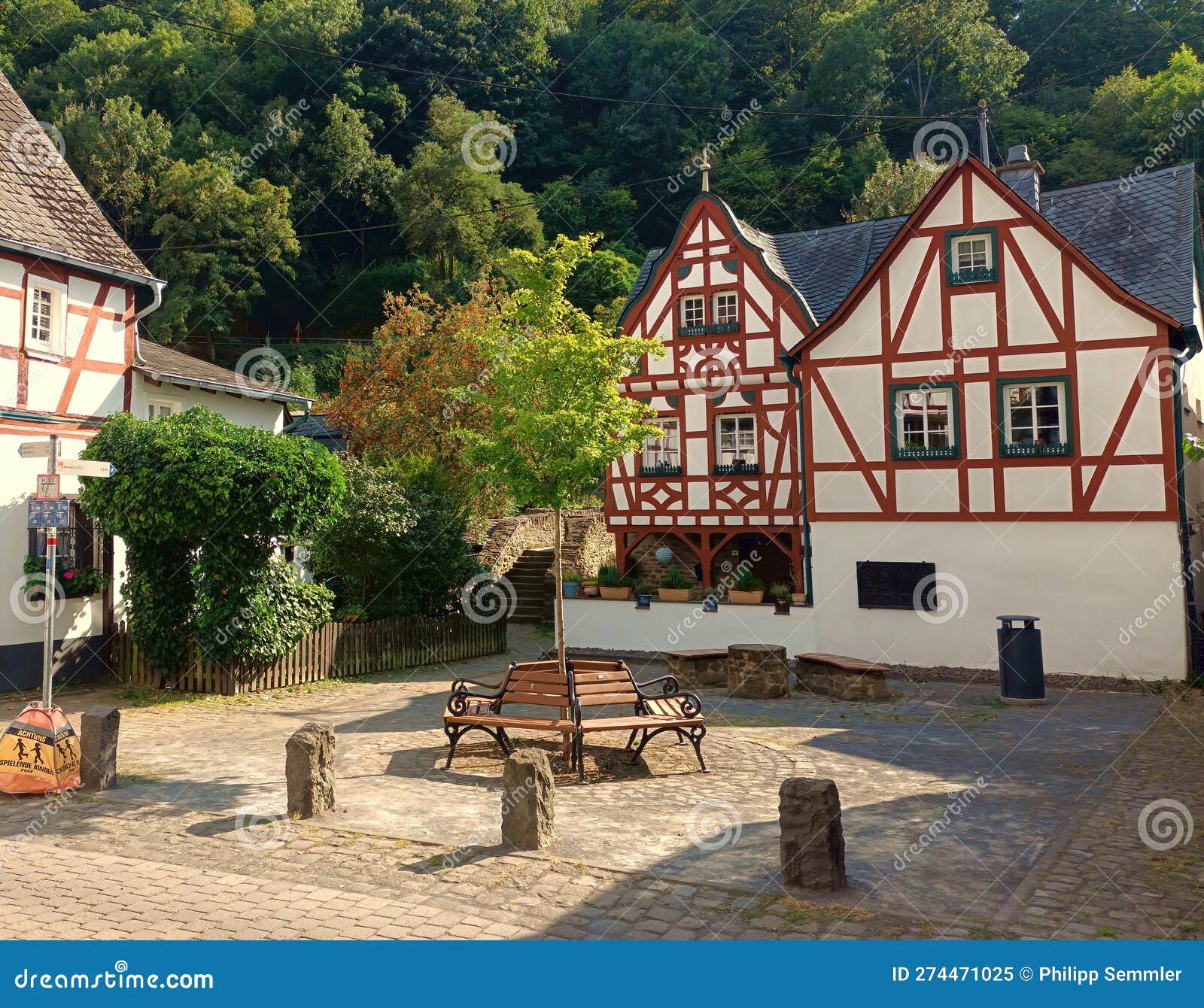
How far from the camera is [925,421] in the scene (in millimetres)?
17984

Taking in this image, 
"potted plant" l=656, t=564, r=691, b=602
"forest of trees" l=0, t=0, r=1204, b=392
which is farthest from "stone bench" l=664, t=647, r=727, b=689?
"forest of trees" l=0, t=0, r=1204, b=392

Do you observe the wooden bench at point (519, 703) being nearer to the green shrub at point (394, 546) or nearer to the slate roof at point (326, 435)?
the green shrub at point (394, 546)

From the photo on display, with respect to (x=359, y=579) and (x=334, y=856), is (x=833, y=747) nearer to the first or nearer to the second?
(x=334, y=856)

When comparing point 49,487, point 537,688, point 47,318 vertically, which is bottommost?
point 537,688

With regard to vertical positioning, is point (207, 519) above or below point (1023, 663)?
above

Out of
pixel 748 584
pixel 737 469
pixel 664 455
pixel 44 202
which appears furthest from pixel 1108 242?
pixel 44 202

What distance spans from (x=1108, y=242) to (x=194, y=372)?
1735 centimetres

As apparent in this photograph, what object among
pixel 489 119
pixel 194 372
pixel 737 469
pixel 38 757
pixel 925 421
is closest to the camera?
pixel 38 757

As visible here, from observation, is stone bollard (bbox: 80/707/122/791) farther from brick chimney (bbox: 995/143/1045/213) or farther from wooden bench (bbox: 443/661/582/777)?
brick chimney (bbox: 995/143/1045/213)

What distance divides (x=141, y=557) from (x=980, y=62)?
168 ft

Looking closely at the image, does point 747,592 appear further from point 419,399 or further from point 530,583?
point 419,399

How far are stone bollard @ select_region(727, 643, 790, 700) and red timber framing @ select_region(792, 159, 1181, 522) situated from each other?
13.9 feet

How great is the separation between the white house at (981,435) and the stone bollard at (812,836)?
37.7 feet

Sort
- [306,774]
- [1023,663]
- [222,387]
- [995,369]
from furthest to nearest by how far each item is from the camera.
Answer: [222,387]
[995,369]
[1023,663]
[306,774]
